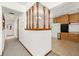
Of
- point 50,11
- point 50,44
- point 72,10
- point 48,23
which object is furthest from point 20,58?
point 72,10

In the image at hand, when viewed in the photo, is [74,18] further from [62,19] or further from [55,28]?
[55,28]

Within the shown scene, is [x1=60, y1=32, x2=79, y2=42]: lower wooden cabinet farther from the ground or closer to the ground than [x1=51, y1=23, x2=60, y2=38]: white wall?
closer to the ground

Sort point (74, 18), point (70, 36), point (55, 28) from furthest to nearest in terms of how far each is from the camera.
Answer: point (55, 28) → point (70, 36) → point (74, 18)

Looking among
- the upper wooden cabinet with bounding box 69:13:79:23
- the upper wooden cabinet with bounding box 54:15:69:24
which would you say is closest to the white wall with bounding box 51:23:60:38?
the upper wooden cabinet with bounding box 54:15:69:24

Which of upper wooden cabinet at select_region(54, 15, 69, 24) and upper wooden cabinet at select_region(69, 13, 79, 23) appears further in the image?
upper wooden cabinet at select_region(54, 15, 69, 24)

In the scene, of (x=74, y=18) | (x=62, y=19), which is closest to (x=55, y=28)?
(x=62, y=19)

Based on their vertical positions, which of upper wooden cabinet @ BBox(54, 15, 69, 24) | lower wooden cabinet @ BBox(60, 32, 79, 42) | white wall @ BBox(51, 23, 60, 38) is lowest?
lower wooden cabinet @ BBox(60, 32, 79, 42)

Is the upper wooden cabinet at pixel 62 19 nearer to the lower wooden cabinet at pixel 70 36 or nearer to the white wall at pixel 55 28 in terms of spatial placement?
the white wall at pixel 55 28

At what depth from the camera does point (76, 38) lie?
110 centimetres

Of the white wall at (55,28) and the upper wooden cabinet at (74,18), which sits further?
the white wall at (55,28)

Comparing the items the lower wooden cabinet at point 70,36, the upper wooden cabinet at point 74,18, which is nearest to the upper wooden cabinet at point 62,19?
the upper wooden cabinet at point 74,18

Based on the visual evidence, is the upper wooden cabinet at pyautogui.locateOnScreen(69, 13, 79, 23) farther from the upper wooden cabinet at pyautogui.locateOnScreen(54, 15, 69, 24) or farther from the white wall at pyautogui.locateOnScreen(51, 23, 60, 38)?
the white wall at pyautogui.locateOnScreen(51, 23, 60, 38)

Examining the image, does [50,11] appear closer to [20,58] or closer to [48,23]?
[48,23]

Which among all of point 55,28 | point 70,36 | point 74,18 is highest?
point 74,18
